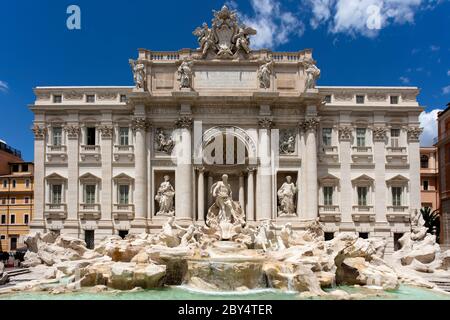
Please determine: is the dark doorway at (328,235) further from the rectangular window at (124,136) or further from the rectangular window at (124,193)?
the rectangular window at (124,136)

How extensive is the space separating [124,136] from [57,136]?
490 cm

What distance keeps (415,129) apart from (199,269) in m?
19.5

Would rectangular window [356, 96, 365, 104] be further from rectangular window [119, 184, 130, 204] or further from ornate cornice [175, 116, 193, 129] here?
rectangular window [119, 184, 130, 204]

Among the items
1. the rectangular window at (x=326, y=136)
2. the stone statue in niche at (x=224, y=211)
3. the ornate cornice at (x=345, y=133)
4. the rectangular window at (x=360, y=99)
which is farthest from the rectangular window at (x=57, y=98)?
the rectangular window at (x=360, y=99)

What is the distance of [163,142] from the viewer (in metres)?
28.3

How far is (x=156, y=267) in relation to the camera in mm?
18359

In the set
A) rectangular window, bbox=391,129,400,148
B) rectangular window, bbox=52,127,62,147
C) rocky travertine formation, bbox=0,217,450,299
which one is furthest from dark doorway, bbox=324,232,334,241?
rectangular window, bbox=52,127,62,147

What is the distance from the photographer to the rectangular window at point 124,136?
96.0 feet

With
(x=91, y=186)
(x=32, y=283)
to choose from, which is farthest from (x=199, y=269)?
(x=91, y=186)

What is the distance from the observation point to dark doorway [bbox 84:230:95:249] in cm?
2853

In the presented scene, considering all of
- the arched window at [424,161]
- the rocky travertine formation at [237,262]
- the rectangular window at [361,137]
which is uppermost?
the rectangular window at [361,137]

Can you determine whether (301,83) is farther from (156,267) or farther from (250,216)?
(156,267)

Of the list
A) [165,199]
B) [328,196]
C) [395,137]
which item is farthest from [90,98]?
[395,137]

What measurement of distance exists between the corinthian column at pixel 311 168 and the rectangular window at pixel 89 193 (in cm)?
1499
